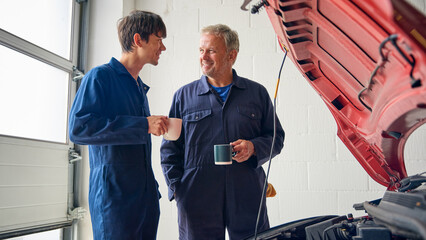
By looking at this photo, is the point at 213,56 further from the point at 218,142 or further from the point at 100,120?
the point at 100,120

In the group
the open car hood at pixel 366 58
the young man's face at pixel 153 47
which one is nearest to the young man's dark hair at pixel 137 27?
the young man's face at pixel 153 47

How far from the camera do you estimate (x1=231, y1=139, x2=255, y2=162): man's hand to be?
1.60m

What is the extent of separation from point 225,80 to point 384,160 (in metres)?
0.96

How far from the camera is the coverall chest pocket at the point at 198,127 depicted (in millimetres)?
1766

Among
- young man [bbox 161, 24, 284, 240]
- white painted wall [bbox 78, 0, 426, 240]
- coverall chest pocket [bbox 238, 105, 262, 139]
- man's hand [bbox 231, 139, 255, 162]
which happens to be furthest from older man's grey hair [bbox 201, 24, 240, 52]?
white painted wall [bbox 78, 0, 426, 240]

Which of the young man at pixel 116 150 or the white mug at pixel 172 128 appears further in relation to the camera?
the white mug at pixel 172 128

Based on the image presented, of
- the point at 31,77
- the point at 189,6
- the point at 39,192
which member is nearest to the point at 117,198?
the point at 39,192

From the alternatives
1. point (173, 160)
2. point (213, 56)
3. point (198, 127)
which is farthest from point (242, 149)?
point (213, 56)

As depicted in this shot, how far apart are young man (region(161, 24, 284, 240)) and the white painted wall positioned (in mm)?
805

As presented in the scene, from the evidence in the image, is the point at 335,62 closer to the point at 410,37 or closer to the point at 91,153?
the point at 410,37

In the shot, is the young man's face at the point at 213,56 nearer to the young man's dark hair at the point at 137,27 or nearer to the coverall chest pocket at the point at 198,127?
the coverall chest pocket at the point at 198,127

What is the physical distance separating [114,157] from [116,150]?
0.03m

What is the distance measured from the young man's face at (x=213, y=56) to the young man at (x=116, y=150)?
49 cm

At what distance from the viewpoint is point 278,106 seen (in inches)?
105
